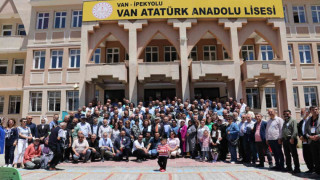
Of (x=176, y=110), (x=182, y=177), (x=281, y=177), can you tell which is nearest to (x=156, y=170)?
(x=182, y=177)

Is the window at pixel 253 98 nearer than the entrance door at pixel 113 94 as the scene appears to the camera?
No

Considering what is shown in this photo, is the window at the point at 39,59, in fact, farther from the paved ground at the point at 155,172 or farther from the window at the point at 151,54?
the paved ground at the point at 155,172

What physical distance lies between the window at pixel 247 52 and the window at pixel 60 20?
17.3 metres

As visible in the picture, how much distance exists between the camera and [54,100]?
2061 centimetres

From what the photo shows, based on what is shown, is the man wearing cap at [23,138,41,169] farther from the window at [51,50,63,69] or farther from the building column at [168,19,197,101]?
the window at [51,50,63,69]

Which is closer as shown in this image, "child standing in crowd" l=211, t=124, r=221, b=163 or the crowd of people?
the crowd of people

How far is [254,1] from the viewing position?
16.2m

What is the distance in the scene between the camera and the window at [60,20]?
834 inches

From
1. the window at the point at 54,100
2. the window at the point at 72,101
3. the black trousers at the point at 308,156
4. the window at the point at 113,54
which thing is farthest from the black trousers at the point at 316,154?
the window at the point at 54,100

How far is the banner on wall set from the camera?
52.7 feet

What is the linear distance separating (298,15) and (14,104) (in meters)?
29.1

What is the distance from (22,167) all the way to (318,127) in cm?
1020

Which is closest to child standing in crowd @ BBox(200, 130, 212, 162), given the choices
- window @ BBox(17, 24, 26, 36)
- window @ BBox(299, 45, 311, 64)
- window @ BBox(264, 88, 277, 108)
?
window @ BBox(264, 88, 277, 108)

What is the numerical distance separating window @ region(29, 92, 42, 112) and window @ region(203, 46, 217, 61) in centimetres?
1580
